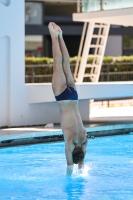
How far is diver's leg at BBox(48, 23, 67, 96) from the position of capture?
29.8 feet

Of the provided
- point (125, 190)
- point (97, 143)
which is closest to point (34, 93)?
point (97, 143)

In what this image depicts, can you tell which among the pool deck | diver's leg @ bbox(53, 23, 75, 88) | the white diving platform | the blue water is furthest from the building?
diver's leg @ bbox(53, 23, 75, 88)

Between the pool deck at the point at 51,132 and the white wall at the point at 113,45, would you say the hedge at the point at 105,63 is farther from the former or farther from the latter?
the pool deck at the point at 51,132

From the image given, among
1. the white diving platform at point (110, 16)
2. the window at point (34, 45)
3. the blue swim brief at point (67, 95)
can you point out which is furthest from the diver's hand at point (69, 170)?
the window at point (34, 45)

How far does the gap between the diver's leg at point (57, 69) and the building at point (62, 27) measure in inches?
814

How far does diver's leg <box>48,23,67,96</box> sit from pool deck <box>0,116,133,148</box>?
354 centimetres

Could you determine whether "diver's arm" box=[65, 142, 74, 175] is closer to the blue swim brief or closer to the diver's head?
the diver's head

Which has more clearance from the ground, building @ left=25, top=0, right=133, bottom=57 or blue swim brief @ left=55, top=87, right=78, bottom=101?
blue swim brief @ left=55, top=87, right=78, bottom=101

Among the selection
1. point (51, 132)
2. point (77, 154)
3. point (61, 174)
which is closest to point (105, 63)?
point (51, 132)

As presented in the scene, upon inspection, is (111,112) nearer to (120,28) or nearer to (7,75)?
(7,75)

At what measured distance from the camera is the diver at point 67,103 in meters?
9.04

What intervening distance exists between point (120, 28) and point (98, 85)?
17.5 metres

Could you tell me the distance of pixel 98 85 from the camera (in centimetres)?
1449

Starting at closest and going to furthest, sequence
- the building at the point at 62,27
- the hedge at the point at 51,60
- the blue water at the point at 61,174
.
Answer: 1. the blue water at the point at 61,174
2. the hedge at the point at 51,60
3. the building at the point at 62,27
